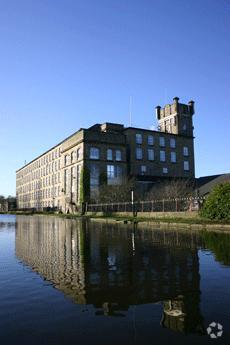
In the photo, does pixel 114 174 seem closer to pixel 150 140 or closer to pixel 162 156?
pixel 150 140

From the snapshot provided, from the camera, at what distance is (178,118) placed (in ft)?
230

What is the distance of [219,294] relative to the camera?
631 centimetres

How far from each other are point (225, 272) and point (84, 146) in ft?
170

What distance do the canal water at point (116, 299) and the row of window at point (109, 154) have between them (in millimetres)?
48629

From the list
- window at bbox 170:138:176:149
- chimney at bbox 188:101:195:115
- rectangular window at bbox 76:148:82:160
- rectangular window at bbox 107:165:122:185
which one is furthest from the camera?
chimney at bbox 188:101:195:115

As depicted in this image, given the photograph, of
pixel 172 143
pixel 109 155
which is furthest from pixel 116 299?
pixel 172 143

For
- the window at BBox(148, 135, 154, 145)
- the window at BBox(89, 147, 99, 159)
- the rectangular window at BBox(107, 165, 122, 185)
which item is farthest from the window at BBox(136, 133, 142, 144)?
the window at BBox(89, 147, 99, 159)

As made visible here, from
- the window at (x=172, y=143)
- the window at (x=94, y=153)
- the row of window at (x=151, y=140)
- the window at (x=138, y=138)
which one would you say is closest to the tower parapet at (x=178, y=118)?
the window at (x=172, y=143)

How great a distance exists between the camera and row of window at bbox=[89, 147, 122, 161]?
59531mm

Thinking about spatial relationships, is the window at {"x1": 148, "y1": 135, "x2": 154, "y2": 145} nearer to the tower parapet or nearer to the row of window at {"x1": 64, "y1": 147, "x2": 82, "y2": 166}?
the tower parapet

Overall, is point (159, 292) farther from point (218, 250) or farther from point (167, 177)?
point (167, 177)

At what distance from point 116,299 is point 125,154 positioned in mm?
56632

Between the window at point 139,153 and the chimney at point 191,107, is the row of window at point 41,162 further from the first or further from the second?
the chimney at point 191,107

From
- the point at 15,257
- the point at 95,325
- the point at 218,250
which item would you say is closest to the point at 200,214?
the point at 218,250
